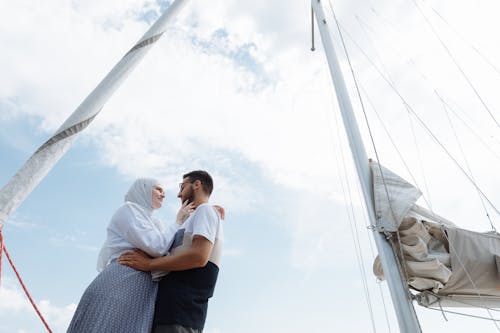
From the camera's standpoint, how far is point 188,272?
2.38 metres

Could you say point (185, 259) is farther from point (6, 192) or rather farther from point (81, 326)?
point (6, 192)

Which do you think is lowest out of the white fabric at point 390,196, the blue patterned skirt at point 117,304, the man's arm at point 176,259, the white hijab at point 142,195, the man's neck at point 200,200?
the blue patterned skirt at point 117,304

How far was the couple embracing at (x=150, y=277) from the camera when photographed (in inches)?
84.3

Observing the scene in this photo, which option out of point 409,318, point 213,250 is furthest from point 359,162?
point 213,250

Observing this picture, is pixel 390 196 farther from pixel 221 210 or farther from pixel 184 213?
pixel 184 213

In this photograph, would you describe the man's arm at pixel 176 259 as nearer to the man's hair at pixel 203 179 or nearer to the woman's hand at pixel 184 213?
the woman's hand at pixel 184 213

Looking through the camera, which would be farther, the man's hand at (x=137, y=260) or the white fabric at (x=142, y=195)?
the white fabric at (x=142, y=195)

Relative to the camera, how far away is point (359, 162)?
16.5 feet

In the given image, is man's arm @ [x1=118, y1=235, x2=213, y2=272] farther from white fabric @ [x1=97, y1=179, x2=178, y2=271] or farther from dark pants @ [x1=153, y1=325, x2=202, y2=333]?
dark pants @ [x1=153, y1=325, x2=202, y2=333]

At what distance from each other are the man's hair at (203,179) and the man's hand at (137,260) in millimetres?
950

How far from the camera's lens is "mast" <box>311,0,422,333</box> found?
388cm

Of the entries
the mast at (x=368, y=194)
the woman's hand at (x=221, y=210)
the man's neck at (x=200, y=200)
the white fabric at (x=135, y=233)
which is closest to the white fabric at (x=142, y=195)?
the white fabric at (x=135, y=233)

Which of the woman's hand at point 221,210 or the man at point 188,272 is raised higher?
the woman's hand at point 221,210

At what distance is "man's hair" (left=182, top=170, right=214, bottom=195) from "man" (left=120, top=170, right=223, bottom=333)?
61cm
